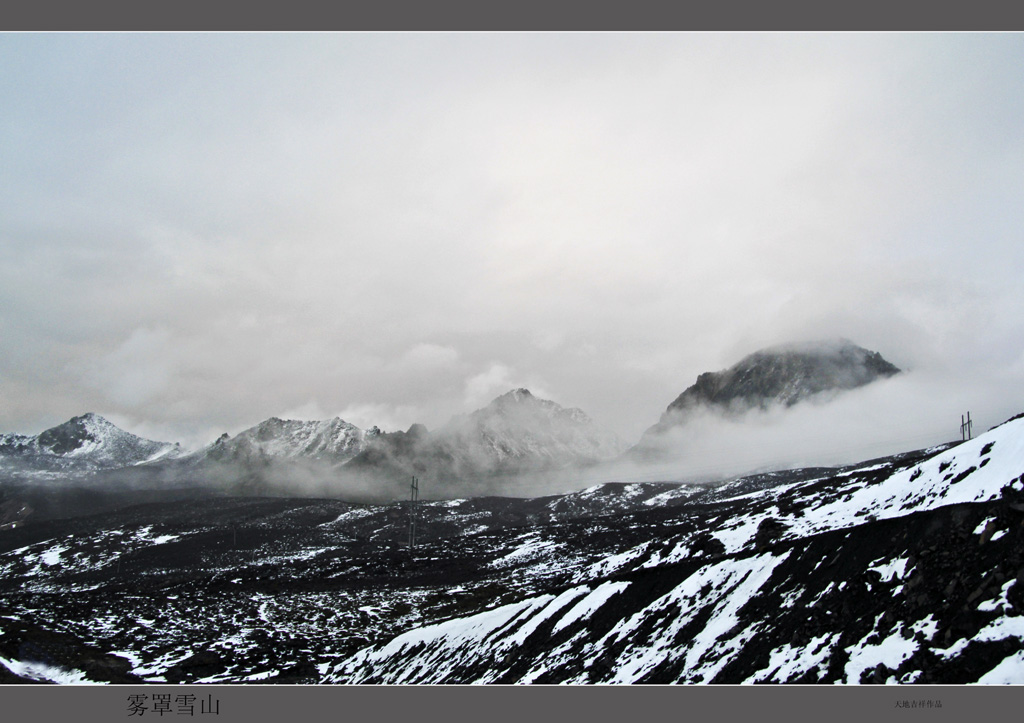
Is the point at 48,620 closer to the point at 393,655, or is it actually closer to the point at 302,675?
the point at 302,675

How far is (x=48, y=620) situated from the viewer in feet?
247

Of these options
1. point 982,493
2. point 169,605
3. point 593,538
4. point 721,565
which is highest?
point 982,493

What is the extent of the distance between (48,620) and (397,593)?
3987 cm

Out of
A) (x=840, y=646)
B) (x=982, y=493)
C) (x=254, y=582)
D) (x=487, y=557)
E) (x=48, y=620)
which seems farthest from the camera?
(x=487, y=557)

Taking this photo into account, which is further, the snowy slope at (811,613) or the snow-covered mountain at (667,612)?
the snow-covered mountain at (667,612)

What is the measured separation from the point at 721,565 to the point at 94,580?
5719 inches

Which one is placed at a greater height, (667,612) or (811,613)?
(811,613)

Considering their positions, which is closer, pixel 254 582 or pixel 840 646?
pixel 840 646

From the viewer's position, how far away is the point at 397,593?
93.1 metres

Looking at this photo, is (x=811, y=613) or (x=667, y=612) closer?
(x=811, y=613)

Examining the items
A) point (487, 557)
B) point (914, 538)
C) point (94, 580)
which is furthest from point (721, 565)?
A: point (94, 580)

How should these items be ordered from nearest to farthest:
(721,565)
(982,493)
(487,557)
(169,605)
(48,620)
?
(982,493), (721,565), (48,620), (169,605), (487,557)

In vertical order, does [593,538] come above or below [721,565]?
below

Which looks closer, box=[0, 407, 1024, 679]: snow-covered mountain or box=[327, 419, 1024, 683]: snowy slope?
box=[327, 419, 1024, 683]: snowy slope
